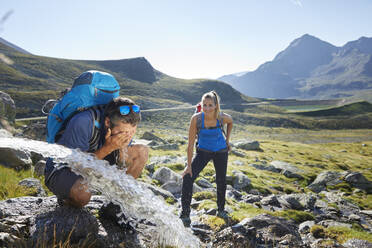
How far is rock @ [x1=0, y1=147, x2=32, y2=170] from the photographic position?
6486 mm

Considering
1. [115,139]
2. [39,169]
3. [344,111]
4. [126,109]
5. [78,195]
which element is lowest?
[39,169]

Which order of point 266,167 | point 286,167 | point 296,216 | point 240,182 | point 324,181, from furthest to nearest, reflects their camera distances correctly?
point 286,167, point 266,167, point 324,181, point 240,182, point 296,216

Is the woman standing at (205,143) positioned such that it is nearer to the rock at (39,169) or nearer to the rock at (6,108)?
the rock at (39,169)

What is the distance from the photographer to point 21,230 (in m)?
3.07

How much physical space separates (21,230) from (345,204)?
1442 cm

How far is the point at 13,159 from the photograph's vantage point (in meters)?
6.60

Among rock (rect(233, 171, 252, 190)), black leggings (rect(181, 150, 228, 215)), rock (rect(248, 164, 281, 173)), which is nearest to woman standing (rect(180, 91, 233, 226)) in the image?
black leggings (rect(181, 150, 228, 215))

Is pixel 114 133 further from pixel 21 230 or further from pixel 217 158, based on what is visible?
pixel 217 158

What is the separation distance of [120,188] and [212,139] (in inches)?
124

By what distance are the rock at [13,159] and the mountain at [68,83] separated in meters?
62.2

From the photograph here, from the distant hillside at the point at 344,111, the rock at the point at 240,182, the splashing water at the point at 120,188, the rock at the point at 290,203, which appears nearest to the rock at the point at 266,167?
the rock at the point at 240,182

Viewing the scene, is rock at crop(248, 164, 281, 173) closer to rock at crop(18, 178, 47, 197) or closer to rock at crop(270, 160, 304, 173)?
rock at crop(270, 160, 304, 173)

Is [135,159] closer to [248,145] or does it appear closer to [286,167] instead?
[286,167]

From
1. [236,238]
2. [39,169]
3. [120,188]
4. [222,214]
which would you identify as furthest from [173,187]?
[120,188]
